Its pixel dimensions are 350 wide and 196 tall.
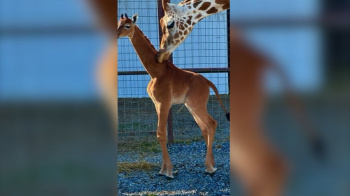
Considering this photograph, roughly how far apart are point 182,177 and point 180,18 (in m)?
1.68

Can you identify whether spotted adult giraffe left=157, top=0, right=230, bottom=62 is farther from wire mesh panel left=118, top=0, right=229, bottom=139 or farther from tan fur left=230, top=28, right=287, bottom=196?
tan fur left=230, top=28, right=287, bottom=196

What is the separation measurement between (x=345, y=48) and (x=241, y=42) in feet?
1.30

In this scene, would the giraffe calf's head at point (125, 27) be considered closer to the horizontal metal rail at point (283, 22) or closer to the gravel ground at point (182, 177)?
the gravel ground at point (182, 177)

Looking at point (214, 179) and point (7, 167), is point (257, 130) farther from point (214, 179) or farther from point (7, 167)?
point (214, 179)

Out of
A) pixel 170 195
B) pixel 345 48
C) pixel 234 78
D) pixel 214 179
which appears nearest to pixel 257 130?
pixel 234 78

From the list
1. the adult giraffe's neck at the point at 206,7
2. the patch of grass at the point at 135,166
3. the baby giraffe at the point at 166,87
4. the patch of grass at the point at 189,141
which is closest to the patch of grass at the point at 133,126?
the patch of grass at the point at 189,141

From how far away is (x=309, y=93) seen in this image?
1574mm

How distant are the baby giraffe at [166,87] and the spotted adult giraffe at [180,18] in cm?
15

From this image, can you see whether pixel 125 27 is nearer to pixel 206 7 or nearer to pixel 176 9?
pixel 176 9

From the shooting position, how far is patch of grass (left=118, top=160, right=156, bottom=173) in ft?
15.9

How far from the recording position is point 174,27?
157 inches

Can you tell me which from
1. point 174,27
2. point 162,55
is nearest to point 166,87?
point 162,55

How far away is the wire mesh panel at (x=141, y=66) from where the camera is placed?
621 centimetres

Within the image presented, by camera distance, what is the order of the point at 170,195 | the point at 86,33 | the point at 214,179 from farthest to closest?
the point at 214,179, the point at 170,195, the point at 86,33
